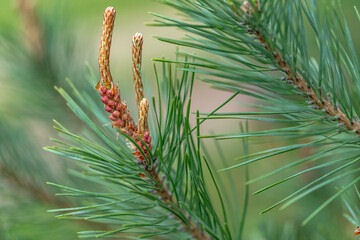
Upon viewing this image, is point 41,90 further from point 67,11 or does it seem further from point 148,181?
point 148,181

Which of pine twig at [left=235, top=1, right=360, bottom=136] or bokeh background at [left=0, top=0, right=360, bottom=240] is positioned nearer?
pine twig at [left=235, top=1, right=360, bottom=136]

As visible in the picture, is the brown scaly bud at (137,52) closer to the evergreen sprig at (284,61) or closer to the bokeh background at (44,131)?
the evergreen sprig at (284,61)

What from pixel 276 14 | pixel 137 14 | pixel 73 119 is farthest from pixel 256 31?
pixel 137 14

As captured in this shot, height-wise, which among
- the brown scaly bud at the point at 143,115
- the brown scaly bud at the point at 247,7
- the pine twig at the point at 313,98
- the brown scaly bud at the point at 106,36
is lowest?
the pine twig at the point at 313,98

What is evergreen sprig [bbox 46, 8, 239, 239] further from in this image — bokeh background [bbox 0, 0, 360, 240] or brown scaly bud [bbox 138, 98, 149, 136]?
bokeh background [bbox 0, 0, 360, 240]

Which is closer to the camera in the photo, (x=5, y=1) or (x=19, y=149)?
(x=19, y=149)

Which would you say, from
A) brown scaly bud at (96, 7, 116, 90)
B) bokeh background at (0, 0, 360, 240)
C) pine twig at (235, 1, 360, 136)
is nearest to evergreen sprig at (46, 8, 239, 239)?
brown scaly bud at (96, 7, 116, 90)

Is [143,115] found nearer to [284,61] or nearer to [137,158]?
[137,158]

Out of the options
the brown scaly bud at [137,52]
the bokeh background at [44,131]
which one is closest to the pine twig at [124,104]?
the brown scaly bud at [137,52]
